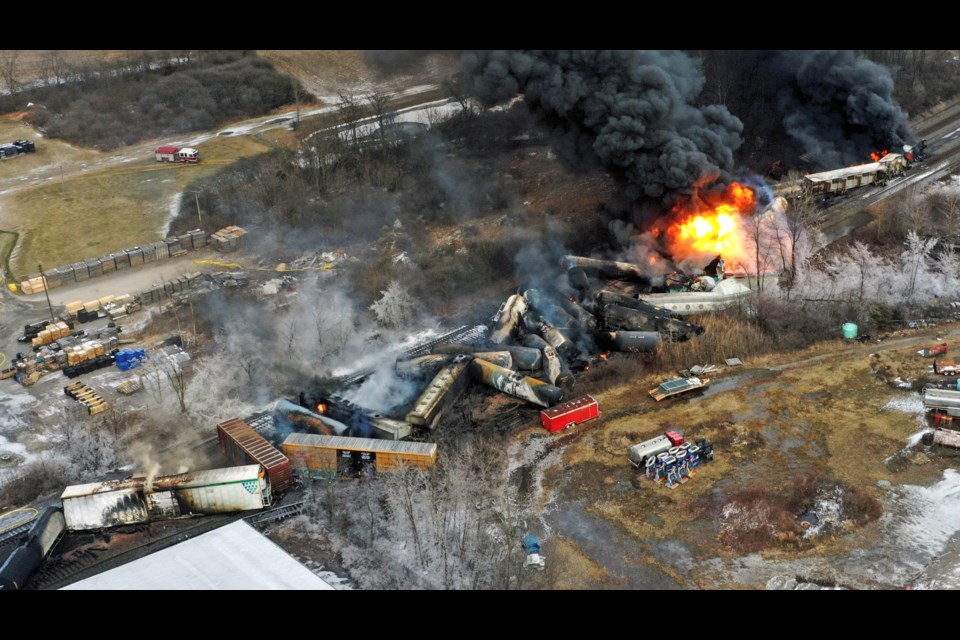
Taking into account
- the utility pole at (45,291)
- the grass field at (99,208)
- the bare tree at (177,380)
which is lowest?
the bare tree at (177,380)

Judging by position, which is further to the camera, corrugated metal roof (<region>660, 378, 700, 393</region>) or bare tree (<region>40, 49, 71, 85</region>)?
bare tree (<region>40, 49, 71, 85</region>)

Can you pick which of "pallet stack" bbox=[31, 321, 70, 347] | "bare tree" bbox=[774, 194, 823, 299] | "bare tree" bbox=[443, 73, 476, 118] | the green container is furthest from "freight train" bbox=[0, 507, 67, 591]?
"bare tree" bbox=[443, 73, 476, 118]

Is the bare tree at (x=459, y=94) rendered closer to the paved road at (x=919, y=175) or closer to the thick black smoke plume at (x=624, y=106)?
the thick black smoke plume at (x=624, y=106)

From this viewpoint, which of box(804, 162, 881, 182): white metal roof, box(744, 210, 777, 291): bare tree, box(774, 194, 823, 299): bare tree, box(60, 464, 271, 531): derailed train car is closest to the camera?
box(60, 464, 271, 531): derailed train car

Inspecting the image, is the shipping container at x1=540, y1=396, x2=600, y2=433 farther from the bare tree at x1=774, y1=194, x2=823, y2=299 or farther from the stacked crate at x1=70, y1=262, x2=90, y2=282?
the stacked crate at x1=70, y1=262, x2=90, y2=282

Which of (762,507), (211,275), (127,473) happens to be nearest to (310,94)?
(211,275)

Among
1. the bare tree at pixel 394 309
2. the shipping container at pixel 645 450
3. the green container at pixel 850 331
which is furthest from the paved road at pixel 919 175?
the bare tree at pixel 394 309

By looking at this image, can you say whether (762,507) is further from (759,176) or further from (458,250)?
(759,176)
